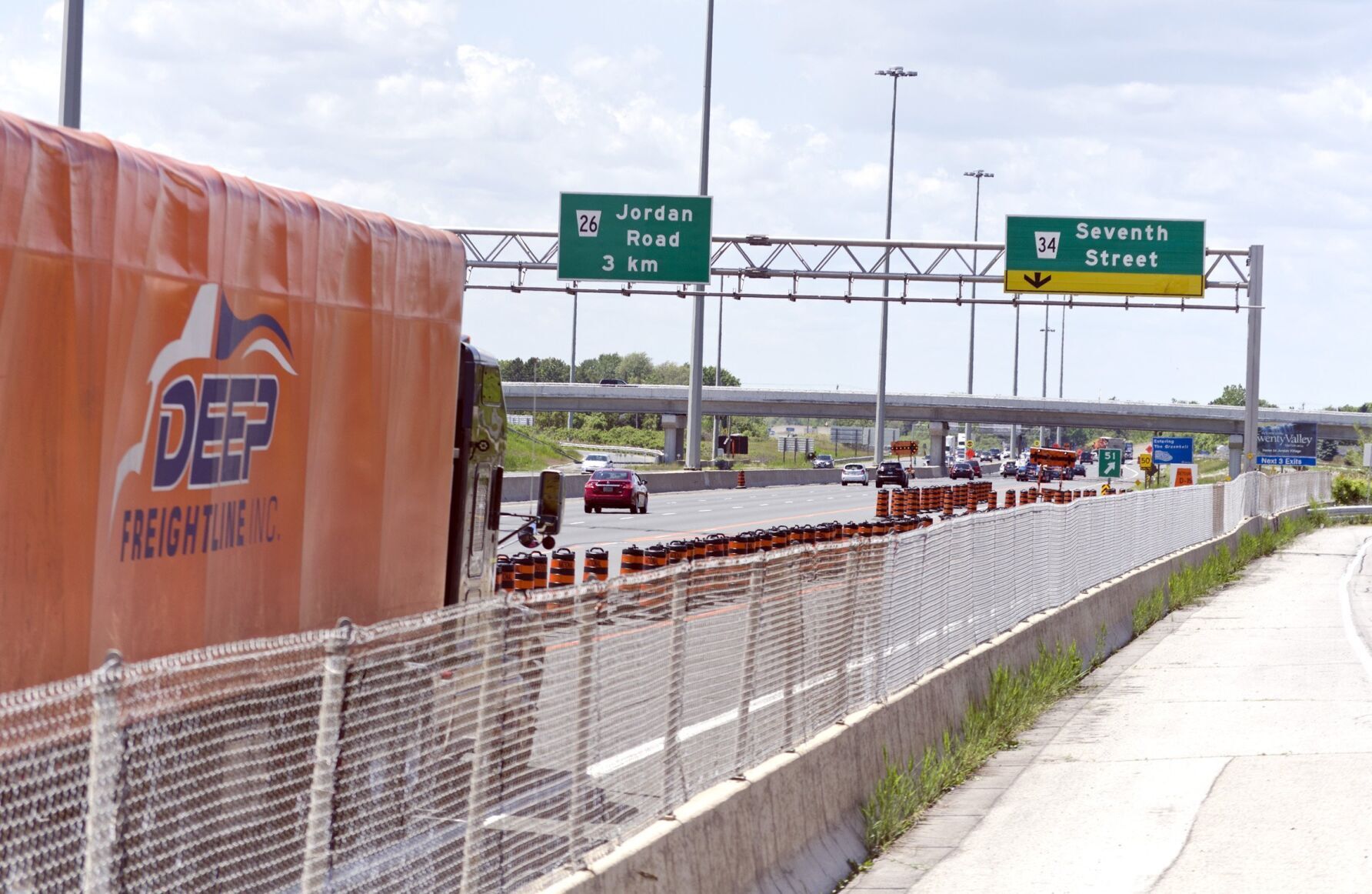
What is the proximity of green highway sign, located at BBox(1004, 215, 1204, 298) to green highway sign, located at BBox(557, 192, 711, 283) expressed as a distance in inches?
300

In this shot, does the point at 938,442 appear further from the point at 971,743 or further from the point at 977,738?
the point at 971,743

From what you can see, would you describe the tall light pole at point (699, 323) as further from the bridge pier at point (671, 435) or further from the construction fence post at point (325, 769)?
the bridge pier at point (671, 435)

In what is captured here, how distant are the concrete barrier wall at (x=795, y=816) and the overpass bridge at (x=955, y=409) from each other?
9472cm

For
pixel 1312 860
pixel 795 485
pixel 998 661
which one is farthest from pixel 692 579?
pixel 795 485

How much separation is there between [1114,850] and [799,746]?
2.35 metres

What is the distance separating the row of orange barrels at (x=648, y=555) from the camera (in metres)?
16.5

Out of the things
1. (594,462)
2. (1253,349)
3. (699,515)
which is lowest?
(699,515)

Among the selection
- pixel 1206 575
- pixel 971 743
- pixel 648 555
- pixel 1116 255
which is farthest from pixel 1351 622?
pixel 1116 255

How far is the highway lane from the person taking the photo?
1328 inches

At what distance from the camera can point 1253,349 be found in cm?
4191

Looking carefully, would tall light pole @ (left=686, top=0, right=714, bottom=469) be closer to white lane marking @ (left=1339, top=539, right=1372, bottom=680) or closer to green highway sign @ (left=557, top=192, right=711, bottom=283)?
green highway sign @ (left=557, top=192, right=711, bottom=283)

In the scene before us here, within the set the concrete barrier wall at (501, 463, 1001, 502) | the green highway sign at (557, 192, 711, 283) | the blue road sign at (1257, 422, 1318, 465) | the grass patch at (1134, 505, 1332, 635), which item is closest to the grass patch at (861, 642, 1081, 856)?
the grass patch at (1134, 505, 1332, 635)

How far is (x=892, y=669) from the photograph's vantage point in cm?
1092

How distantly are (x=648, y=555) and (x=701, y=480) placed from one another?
48137mm
